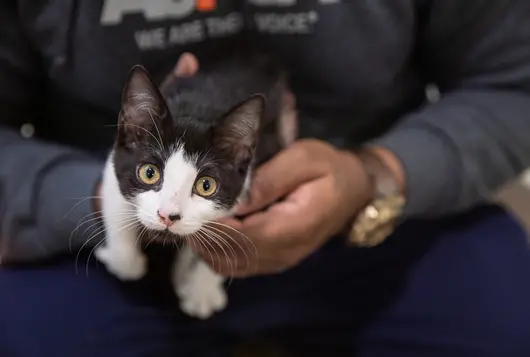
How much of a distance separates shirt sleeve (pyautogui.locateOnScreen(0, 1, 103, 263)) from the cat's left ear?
219 millimetres

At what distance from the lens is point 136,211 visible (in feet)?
2.48

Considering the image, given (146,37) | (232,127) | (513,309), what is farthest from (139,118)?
(513,309)

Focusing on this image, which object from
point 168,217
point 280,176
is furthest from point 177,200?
point 280,176

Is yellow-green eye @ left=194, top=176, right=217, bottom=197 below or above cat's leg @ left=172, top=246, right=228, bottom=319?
above

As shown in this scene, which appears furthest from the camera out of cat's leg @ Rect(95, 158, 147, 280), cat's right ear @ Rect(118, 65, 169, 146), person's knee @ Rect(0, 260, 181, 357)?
person's knee @ Rect(0, 260, 181, 357)

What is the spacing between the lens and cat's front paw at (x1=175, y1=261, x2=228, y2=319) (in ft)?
3.09

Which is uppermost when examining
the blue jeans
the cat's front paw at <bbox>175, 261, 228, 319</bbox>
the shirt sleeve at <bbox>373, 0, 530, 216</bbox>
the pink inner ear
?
the pink inner ear

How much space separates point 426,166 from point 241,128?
0.32 metres

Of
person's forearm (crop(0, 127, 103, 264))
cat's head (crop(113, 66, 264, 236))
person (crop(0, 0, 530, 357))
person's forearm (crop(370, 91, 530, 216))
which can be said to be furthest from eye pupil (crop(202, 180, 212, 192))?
person's forearm (crop(370, 91, 530, 216))

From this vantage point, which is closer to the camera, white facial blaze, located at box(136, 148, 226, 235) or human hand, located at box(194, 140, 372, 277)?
white facial blaze, located at box(136, 148, 226, 235)

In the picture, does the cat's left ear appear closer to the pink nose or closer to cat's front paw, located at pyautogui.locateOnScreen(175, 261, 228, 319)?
the pink nose

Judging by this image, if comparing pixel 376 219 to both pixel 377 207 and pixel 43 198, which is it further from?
pixel 43 198

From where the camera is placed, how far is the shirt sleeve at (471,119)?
0.98 m

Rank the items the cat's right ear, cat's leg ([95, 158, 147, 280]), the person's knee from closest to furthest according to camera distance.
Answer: the cat's right ear, cat's leg ([95, 158, 147, 280]), the person's knee
